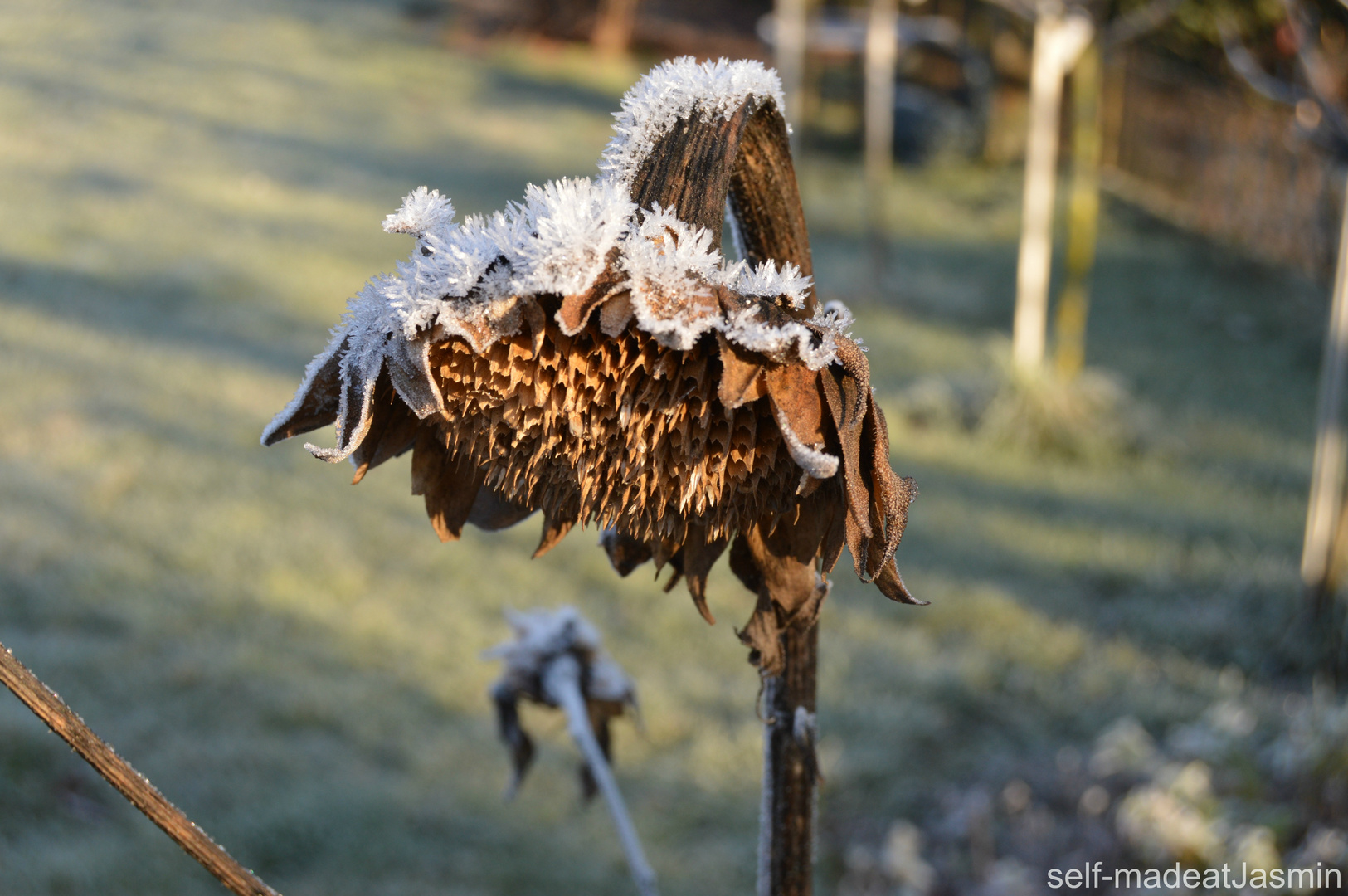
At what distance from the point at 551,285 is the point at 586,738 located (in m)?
0.72

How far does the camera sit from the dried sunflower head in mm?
573

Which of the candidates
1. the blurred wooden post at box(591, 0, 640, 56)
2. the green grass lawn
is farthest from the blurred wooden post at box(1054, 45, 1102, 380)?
the blurred wooden post at box(591, 0, 640, 56)

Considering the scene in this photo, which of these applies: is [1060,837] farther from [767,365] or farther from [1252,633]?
[767,365]

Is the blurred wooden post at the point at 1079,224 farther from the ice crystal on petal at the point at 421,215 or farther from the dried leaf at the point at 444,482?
the ice crystal on petal at the point at 421,215

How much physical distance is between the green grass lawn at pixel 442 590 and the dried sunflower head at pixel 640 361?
2063mm

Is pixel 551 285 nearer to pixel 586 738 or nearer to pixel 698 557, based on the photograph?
pixel 698 557

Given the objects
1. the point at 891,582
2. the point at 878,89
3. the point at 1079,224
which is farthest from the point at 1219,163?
the point at 891,582

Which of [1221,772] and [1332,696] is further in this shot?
[1332,696]

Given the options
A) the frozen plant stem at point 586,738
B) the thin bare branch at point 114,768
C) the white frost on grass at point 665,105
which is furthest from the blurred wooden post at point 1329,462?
the thin bare branch at point 114,768

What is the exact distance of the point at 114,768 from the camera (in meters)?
0.53

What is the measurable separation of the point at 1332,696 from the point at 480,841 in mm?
2308

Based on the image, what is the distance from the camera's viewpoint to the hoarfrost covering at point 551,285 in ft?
1.86

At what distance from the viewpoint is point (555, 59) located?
12266mm

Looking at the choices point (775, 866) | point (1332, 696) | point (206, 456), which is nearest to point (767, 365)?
point (775, 866)
